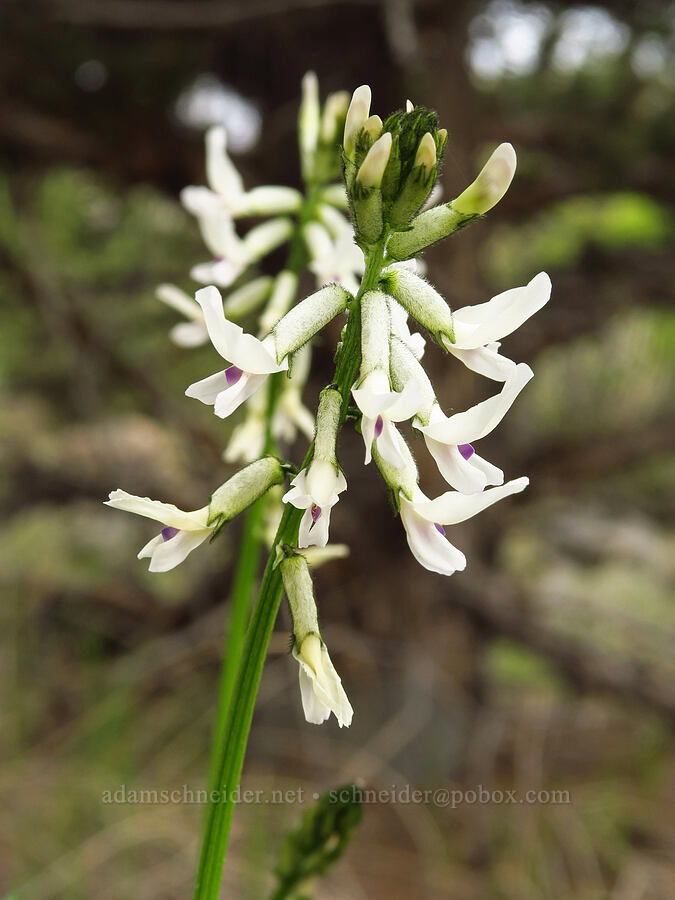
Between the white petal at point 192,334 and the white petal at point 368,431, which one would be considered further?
the white petal at point 192,334

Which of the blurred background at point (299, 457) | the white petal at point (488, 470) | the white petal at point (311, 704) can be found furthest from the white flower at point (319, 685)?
the blurred background at point (299, 457)

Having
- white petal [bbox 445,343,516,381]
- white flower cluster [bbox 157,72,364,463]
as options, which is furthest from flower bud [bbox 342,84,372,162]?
white flower cluster [bbox 157,72,364,463]

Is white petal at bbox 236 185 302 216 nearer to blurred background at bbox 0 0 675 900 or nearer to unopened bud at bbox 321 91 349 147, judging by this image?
unopened bud at bbox 321 91 349 147

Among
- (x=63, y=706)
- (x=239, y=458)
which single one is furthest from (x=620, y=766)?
(x=239, y=458)

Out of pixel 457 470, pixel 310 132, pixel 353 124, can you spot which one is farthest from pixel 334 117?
pixel 457 470

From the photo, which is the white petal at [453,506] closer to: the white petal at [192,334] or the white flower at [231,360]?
the white flower at [231,360]
